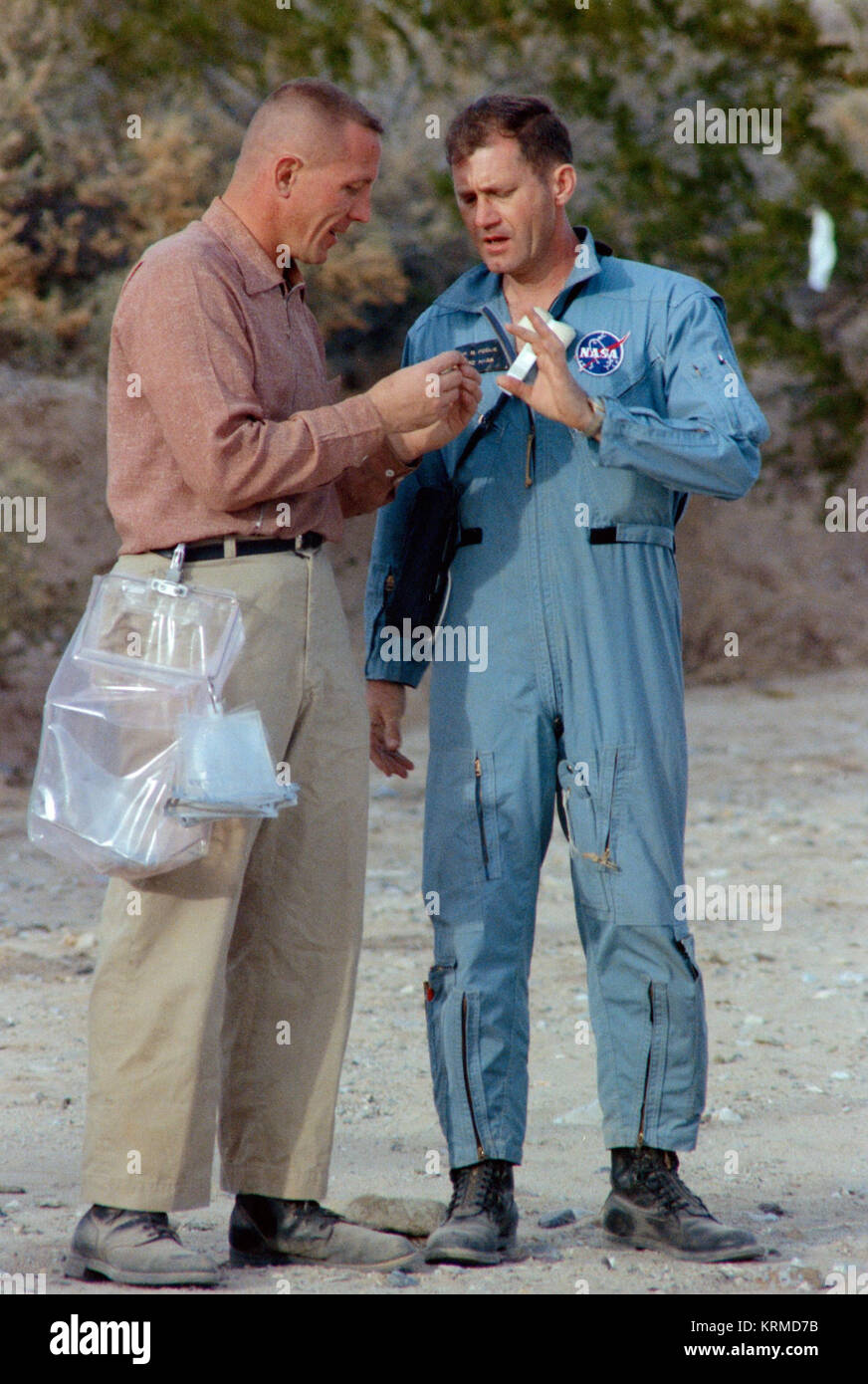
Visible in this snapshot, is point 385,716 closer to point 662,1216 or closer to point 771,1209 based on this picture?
point 662,1216

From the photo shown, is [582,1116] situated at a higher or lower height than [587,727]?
lower

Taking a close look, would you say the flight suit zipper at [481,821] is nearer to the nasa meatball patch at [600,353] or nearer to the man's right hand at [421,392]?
the man's right hand at [421,392]

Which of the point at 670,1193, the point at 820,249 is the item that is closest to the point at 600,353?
the point at 670,1193

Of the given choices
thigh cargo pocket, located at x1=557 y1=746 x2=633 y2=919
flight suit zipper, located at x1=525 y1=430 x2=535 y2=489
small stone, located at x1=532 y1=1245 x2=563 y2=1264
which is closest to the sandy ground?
small stone, located at x1=532 y1=1245 x2=563 y2=1264

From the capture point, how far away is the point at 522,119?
3.16 m

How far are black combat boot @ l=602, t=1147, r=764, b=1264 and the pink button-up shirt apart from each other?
4.35 feet

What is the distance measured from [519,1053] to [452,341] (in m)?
1.40

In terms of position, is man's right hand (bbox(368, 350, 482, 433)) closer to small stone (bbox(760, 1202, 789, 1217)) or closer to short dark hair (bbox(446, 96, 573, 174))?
short dark hair (bbox(446, 96, 573, 174))

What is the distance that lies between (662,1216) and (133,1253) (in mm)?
975

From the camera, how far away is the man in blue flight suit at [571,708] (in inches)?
121

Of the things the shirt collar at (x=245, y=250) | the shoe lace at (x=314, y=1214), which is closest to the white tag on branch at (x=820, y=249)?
the shirt collar at (x=245, y=250)

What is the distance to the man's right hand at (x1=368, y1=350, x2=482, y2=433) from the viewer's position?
114 inches

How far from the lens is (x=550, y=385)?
2.92m

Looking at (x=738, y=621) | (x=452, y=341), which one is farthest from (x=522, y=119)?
(x=738, y=621)
